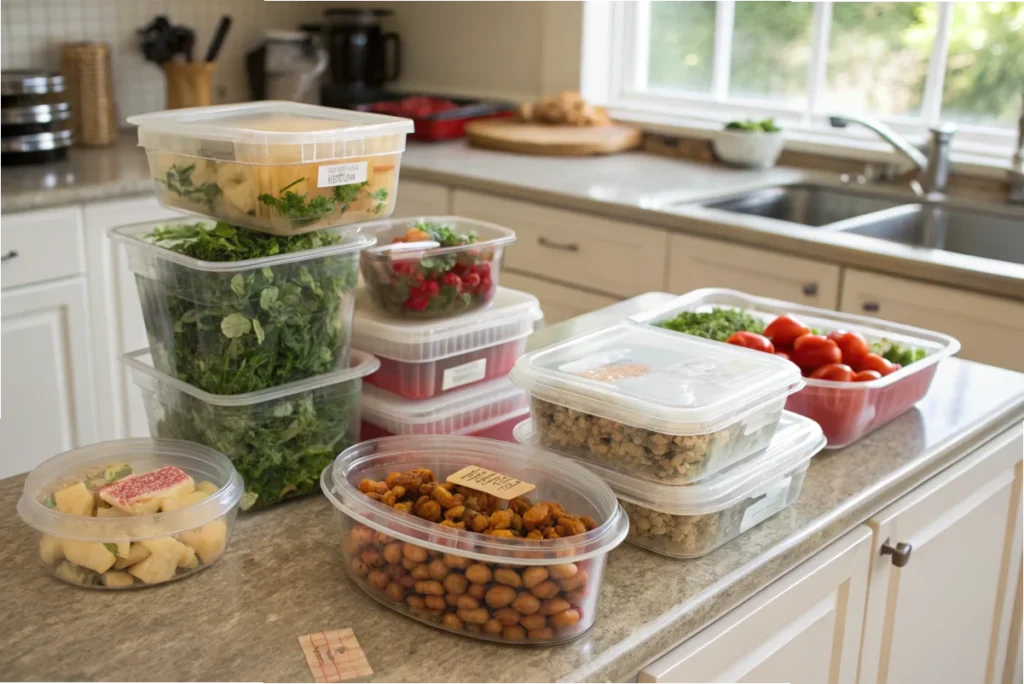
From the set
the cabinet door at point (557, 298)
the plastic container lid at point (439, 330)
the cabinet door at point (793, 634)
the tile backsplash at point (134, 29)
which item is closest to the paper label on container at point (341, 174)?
the plastic container lid at point (439, 330)

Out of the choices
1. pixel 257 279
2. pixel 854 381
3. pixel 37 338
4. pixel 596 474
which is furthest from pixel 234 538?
pixel 37 338

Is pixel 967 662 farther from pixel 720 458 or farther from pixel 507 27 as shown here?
pixel 507 27

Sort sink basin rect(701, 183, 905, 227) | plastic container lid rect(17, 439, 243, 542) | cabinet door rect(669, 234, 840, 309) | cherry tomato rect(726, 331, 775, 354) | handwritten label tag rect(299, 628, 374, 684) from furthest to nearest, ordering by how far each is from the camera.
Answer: sink basin rect(701, 183, 905, 227)
cabinet door rect(669, 234, 840, 309)
cherry tomato rect(726, 331, 775, 354)
plastic container lid rect(17, 439, 243, 542)
handwritten label tag rect(299, 628, 374, 684)

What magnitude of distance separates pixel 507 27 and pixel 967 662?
2775 mm

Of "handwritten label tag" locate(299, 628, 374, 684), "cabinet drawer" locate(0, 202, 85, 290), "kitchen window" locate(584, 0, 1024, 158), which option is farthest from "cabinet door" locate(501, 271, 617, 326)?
"handwritten label tag" locate(299, 628, 374, 684)

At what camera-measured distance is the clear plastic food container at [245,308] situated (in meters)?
1.19

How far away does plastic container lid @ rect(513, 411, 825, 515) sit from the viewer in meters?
1.12

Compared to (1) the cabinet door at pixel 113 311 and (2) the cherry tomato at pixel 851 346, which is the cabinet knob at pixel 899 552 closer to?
(2) the cherry tomato at pixel 851 346

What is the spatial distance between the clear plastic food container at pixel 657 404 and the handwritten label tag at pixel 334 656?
0.34 meters

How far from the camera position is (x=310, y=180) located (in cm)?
121

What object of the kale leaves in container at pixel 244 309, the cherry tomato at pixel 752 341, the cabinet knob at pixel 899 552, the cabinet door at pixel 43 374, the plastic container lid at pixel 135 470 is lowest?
the cabinet door at pixel 43 374

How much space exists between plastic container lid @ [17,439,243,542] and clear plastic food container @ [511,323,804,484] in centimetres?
34

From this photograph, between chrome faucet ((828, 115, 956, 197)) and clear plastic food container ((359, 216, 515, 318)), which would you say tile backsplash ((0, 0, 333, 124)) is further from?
clear plastic food container ((359, 216, 515, 318))

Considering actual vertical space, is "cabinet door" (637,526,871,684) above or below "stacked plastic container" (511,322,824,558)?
below
